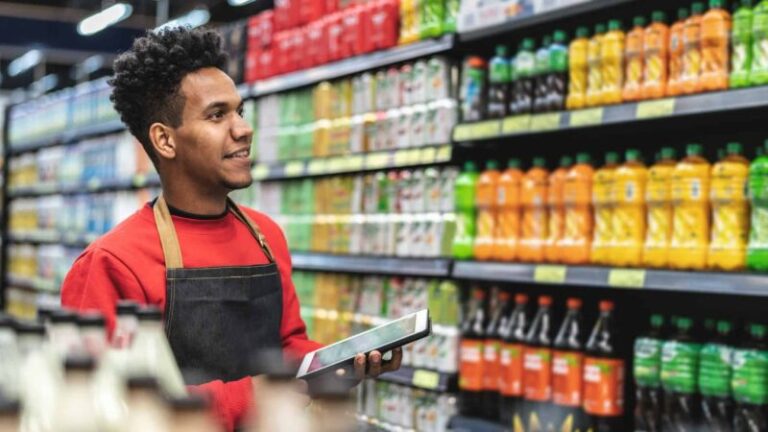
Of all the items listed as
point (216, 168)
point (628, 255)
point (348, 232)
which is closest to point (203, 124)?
point (216, 168)

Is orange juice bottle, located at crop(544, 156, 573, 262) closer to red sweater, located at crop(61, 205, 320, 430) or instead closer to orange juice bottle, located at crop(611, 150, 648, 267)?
orange juice bottle, located at crop(611, 150, 648, 267)

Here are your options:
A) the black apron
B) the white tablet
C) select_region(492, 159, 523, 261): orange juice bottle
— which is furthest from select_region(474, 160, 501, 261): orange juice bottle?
the white tablet

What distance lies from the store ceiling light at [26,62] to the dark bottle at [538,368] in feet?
51.1

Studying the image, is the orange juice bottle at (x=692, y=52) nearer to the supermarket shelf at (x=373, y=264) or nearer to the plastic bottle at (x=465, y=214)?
the plastic bottle at (x=465, y=214)

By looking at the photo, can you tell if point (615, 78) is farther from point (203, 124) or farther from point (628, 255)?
point (203, 124)

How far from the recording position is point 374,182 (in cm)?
445

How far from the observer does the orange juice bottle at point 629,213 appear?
10.4 ft

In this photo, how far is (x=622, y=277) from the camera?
307cm

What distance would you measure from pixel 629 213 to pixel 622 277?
0.80 ft

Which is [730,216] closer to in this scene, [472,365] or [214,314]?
[472,365]

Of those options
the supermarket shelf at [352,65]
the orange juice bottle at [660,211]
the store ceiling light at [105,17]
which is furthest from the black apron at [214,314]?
the store ceiling light at [105,17]

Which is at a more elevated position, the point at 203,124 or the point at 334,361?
the point at 203,124

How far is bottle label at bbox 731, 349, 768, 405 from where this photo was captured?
2.82 metres

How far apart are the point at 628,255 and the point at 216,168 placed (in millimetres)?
1559
